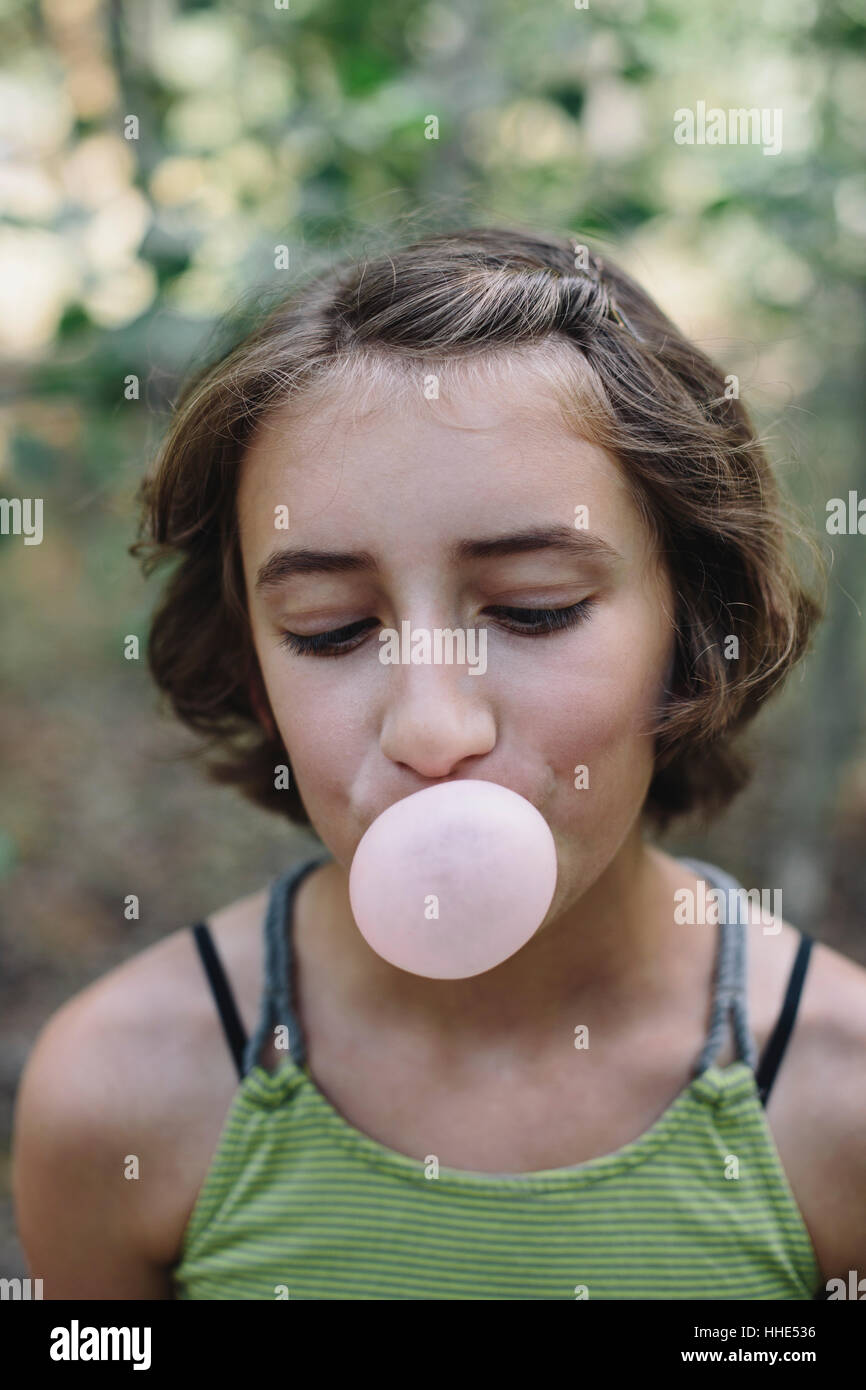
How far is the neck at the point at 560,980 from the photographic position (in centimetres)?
145

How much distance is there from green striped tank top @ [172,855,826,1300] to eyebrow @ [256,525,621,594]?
0.66 metres

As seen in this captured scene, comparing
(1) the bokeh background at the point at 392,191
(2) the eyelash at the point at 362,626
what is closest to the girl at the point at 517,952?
(2) the eyelash at the point at 362,626

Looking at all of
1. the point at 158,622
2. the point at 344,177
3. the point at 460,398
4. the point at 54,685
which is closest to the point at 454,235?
the point at 460,398

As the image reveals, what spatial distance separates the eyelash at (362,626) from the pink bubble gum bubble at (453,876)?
0.62 ft

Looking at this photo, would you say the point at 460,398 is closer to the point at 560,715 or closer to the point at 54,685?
the point at 560,715

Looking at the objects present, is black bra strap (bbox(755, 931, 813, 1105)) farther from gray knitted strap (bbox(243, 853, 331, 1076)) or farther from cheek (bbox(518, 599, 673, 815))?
gray knitted strap (bbox(243, 853, 331, 1076))

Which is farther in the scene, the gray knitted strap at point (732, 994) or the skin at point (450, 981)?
the gray knitted strap at point (732, 994)

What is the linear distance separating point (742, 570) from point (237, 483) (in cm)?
68

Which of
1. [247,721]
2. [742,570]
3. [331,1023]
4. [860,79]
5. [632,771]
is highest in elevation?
[860,79]

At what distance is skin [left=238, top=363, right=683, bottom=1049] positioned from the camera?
3.68 ft

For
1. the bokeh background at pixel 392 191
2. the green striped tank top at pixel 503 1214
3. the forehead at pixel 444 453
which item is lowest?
the green striped tank top at pixel 503 1214

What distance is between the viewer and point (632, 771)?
1274mm

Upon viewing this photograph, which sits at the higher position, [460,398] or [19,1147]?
[460,398]

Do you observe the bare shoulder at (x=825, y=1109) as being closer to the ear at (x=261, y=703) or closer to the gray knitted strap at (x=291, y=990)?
the gray knitted strap at (x=291, y=990)
